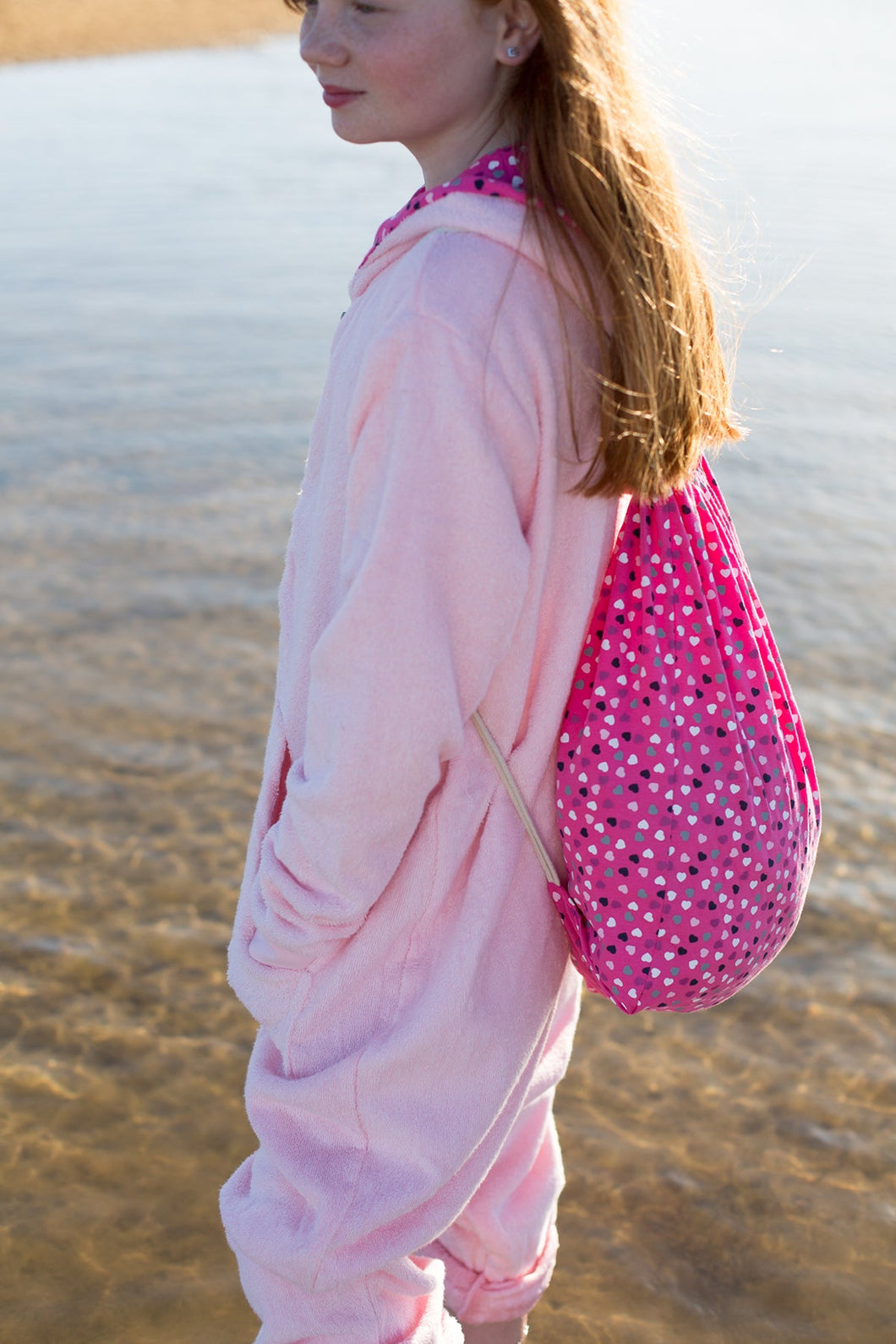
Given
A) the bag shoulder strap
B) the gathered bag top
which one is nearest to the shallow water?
the gathered bag top

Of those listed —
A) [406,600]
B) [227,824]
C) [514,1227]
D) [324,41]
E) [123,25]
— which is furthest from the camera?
[123,25]

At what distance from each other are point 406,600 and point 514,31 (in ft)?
2.07

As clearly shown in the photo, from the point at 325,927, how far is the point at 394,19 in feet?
3.22

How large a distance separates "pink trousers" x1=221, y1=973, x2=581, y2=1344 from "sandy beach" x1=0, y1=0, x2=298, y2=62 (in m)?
17.1

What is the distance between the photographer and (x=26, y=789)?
369 centimetres

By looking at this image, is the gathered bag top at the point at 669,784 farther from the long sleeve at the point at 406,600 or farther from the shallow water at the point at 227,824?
the shallow water at the point at 227,824

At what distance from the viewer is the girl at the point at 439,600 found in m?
1.38

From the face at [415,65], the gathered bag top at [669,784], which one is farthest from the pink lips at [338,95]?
the gathered bag top at [669,784]

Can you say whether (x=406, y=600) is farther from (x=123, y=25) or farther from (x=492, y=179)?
(x=123, y=25)

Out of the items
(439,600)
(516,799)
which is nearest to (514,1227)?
(516,799)

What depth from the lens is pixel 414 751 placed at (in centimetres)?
140

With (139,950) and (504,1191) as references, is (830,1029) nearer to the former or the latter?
(504,1191)

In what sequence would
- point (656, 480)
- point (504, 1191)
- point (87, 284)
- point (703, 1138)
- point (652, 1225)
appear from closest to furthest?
point (656, 480) → point (504, 1191) → point (652, 1225) → point (703, 1138) → point (87, 284)

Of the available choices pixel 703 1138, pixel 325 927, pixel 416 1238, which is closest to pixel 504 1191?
pixel 416 1238
